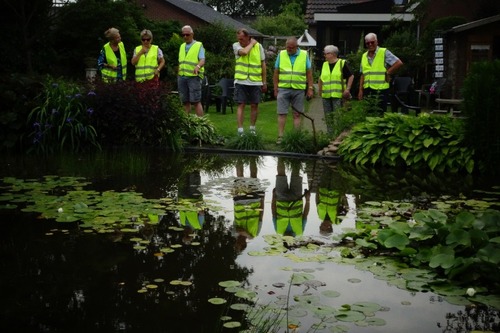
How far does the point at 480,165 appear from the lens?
11.0 m

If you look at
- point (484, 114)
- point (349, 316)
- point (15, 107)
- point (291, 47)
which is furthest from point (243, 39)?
point (349, 316)

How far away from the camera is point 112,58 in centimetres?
1472

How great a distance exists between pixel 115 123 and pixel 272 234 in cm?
694

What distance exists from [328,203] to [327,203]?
0.04 feet

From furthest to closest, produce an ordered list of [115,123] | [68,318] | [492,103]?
[115,123], [492,103], [68,318]

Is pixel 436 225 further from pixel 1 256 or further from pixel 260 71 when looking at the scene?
pixel 260 71

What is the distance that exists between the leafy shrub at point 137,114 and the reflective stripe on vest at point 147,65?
43.9 inches

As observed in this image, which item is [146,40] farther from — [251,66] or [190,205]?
[190,205]

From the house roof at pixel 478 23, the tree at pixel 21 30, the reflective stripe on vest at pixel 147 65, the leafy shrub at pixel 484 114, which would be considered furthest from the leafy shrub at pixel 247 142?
the house roof at pixel 478 23

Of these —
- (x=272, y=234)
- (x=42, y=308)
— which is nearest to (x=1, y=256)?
(x=42, y=308)

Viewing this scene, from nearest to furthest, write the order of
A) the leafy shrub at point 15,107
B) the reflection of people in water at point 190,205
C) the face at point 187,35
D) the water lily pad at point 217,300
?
the water lily pad at point 217,300, the reflection of people in water at point 190,205, the leafy shrub at point 15,107, the face at point 187,35

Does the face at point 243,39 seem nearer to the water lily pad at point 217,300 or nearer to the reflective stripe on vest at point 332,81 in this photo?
the reflective stripe on vest at point 332,81

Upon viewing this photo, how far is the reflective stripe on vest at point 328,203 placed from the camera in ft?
26.1

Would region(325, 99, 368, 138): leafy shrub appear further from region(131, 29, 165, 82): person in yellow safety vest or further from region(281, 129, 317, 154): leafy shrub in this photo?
region(131, 29, 165, 82): person in yellow safety vest
